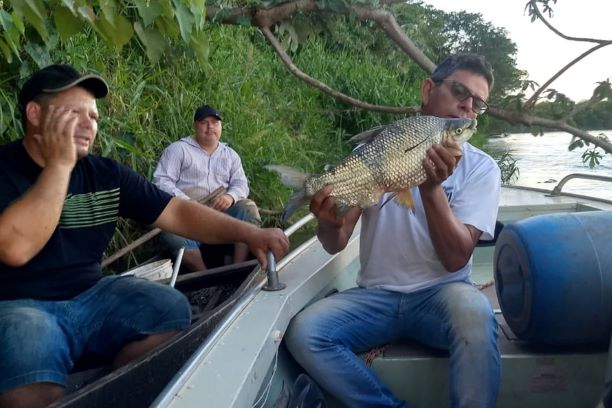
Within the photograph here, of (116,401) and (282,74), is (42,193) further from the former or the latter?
(282,74)

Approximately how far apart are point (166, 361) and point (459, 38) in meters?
24.1

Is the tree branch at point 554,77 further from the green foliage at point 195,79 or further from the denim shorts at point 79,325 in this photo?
the denim shorts at point 79,325

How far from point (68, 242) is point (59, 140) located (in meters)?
0.44

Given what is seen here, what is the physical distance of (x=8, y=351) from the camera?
2.01 metres

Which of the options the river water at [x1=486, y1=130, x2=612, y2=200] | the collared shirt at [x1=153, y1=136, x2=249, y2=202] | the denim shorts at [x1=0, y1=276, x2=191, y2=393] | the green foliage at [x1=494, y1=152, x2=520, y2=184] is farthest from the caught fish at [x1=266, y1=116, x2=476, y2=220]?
the green foliage at [x1=494, y1=152, x2=520, y2=184]

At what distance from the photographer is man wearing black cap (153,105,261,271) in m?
6.02

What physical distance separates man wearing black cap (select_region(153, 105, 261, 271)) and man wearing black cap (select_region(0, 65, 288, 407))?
10.6ft

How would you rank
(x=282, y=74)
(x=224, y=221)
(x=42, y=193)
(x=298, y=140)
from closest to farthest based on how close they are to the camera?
(x=42, y=193) → (x=224, y=221) → (x=298, y=140) → (x=282, y=74)

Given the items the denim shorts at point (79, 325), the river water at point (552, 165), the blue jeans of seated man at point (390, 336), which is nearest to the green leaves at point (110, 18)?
the denim shorts at point (79, 325)

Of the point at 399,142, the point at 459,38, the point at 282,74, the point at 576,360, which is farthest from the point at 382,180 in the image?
the point at 459,38

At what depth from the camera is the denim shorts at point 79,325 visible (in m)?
2.03

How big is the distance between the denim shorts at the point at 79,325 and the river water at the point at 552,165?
400 centimetres

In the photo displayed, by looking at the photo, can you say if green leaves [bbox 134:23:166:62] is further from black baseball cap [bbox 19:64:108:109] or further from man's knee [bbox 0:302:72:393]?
man's knee [bbox 0:302:72:393]

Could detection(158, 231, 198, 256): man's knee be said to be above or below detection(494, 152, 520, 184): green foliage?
below
